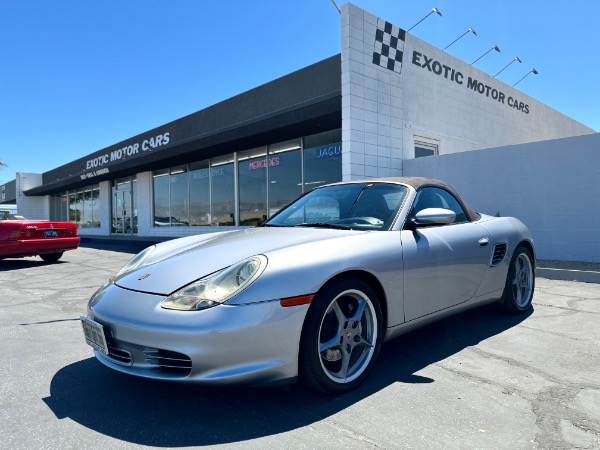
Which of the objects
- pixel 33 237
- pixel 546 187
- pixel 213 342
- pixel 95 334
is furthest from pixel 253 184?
pixel 213 342

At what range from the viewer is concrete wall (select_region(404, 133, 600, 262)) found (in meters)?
7.39

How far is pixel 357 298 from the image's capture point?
2.66 meters

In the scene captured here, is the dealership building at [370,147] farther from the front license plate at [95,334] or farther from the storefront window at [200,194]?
the front license plate at [95,334]

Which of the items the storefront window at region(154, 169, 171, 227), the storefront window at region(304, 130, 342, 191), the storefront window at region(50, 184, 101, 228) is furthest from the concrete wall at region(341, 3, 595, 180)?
the storefront window at region(50, 184, 101, 228)

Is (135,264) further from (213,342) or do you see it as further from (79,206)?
(79,206)

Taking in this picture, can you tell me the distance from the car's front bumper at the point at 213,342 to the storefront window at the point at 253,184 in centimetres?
1069

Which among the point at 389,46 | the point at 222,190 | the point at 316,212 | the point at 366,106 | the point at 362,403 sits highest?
the point at 389,46

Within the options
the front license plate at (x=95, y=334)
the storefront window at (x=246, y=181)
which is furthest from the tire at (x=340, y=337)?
the storefront window at (x=246, y=181)

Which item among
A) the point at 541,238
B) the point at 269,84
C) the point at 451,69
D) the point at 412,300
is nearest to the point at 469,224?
the point at 412,300

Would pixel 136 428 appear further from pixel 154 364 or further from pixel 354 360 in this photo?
pixel 354 360

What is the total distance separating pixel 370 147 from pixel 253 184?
5.53 meters

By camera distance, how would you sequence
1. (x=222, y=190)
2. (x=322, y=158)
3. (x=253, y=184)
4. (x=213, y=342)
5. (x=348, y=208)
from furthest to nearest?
1. (x=222, y=190)
2. (x=253, y=184)
3. (x=322, y=158)
4. (x=348, y=208)
5. (x=213, y=342)

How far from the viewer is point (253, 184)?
13.7 metres

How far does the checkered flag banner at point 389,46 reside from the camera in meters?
9.38
